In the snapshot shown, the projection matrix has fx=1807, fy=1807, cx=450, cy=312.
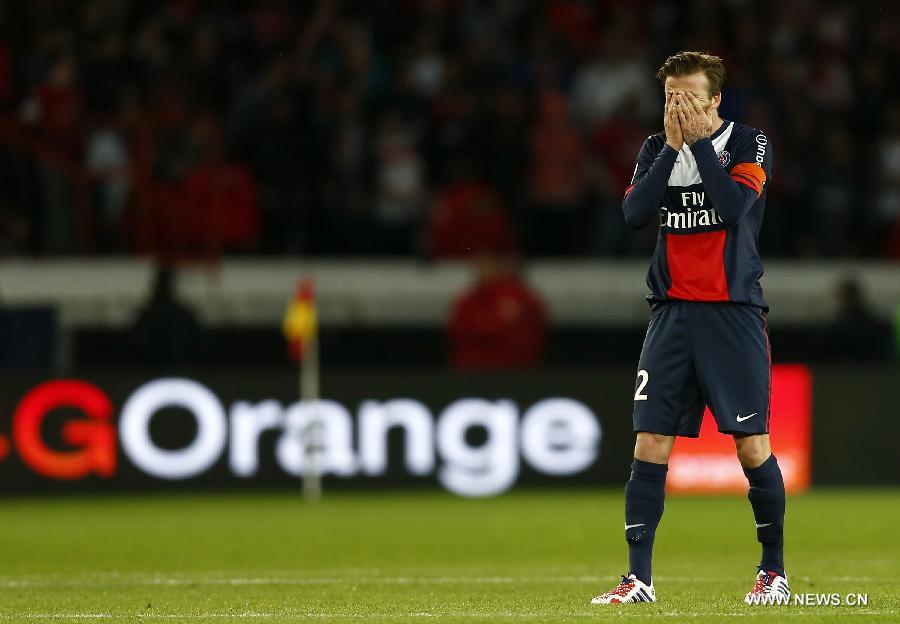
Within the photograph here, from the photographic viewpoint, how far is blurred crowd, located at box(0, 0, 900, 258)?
1534 centimetres

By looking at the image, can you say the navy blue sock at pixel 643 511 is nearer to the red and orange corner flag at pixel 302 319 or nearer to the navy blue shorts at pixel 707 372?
the navy blue shorts at pixel 707 372

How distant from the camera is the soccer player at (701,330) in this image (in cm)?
658

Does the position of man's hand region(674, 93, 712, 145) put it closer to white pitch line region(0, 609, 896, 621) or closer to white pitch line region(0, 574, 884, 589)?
white pitch line region(0, 609, 896, 621)

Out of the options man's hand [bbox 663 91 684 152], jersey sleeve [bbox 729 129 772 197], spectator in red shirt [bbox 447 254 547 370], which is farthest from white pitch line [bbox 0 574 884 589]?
spectator in red shirt [bbox 447 254 547 370]

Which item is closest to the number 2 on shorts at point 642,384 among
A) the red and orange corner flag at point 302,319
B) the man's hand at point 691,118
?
the man's hand at point 691,118

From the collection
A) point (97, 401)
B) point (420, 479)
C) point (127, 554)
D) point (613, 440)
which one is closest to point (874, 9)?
point (613, 440)

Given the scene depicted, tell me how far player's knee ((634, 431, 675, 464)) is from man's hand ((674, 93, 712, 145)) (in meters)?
1.09

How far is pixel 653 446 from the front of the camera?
6688 mm

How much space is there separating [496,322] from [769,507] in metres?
8.54

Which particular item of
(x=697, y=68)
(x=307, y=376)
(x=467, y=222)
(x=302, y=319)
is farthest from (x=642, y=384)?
(x=467, y=222)

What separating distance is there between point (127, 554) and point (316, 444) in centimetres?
456

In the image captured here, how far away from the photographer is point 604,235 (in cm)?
1619

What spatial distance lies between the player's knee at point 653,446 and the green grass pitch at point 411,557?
21.4 inches

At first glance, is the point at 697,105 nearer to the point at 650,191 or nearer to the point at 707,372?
the point at 650,191
